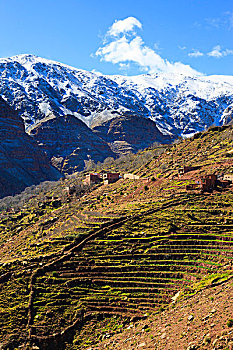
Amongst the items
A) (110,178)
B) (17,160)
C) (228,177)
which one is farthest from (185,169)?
(17,160)

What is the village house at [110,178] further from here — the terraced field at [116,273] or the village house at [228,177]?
the terraced field at [116,273]

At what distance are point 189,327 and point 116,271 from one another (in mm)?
16188

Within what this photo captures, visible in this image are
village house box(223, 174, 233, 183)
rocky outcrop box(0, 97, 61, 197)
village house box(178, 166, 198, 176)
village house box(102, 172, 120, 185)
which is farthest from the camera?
rocky outcrop box(0, 97, 61, 197)

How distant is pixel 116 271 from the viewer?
117ft

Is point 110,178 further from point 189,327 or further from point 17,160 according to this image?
point 17,160

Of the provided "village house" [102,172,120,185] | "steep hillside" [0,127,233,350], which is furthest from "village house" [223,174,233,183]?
"village house" [102,172,120,185]

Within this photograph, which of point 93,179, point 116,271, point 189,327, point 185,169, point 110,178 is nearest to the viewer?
point 189,327

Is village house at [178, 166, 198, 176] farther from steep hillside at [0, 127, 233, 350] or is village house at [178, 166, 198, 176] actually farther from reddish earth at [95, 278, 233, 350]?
reddish earth at [95, 278, 233, 350]

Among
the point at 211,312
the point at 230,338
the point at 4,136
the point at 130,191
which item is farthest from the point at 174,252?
the point at 4,136

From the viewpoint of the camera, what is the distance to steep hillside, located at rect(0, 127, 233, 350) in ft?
96.1

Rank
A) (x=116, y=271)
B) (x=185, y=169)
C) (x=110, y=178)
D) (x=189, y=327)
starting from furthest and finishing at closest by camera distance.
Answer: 1. (x=110, y=178)
2. (x=185, y=169)
3. (x=116, y=271)
4. (x=189, y=327)

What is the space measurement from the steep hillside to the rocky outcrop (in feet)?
354

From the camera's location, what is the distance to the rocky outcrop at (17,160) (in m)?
160

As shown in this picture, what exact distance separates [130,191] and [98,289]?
116 ft
